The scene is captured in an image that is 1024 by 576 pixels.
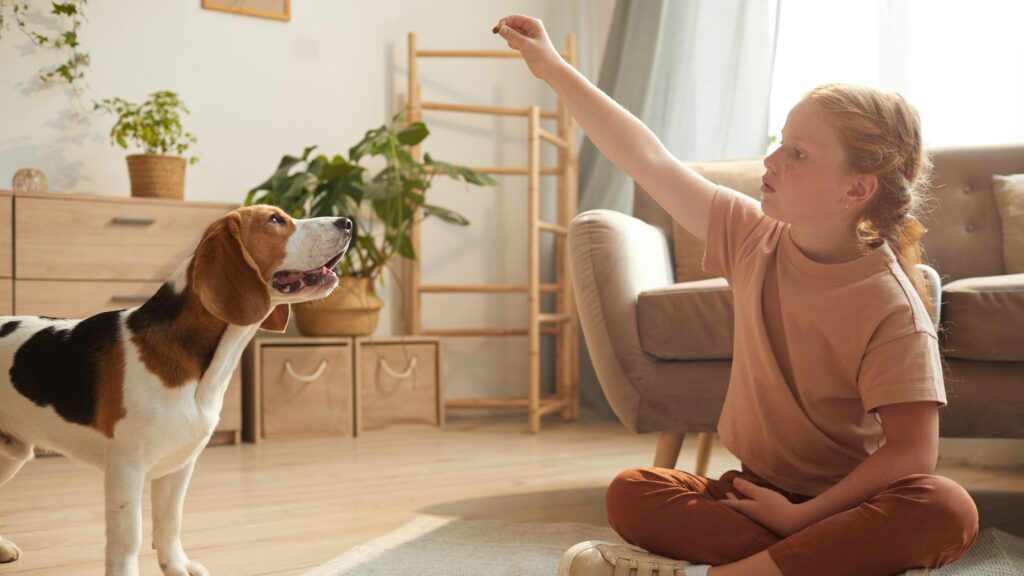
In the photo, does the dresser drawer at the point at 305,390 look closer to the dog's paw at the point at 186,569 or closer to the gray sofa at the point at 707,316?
the gray sofa at the point at 707,316

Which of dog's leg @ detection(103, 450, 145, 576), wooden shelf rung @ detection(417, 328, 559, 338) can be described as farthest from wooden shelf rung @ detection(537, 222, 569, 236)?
dog's leg @ detection(103, 450, 145, 576)

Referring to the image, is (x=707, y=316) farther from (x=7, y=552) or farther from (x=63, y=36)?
(x=63, y=36)

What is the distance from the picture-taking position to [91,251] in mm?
2797

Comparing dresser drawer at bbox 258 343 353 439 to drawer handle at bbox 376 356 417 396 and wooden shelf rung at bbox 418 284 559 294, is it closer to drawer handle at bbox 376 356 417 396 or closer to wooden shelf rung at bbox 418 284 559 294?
drawer handle at bbox 376 356 417 396

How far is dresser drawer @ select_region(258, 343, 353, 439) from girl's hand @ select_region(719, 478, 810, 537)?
206 centimetres

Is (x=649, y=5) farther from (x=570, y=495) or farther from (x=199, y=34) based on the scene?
(x=570, y=495)

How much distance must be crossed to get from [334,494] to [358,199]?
1.27 meters

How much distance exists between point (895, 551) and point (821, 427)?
0.19m

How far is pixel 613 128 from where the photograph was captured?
4.55 feet

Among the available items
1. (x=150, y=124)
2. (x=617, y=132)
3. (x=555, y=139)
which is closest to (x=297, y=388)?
(x=150, y=124)

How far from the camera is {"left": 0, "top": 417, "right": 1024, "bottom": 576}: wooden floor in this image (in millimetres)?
1606

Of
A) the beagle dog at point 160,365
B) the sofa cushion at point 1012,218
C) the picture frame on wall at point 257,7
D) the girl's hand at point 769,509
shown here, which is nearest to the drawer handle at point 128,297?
the picture frame on wall at point 257,7

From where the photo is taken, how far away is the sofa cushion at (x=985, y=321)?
1649 millimetres

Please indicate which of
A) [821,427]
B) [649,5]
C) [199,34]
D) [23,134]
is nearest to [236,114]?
[199,34]
